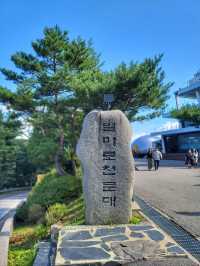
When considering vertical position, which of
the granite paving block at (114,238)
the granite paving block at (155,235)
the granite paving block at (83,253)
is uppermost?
the granite paving block at (155,235)

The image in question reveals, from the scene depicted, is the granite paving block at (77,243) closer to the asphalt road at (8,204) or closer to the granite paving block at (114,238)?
the granite paving block at (114,238)

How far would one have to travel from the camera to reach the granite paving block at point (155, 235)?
5457 millimetres

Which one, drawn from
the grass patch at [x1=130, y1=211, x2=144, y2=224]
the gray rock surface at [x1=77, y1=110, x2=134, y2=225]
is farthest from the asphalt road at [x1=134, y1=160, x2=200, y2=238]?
the gray rock surface at [x1=77, y1=110, x2=134, y2=225]

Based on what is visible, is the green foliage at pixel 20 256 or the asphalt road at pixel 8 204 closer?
the green foliage at pixel 20 256

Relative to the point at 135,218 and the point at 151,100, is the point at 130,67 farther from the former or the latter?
the point at 135,218

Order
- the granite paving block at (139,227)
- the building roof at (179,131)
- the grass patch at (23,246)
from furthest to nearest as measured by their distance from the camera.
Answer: the building roof at (179,131)
the grass patch at (23,246)
the granite paving block at (139,227)

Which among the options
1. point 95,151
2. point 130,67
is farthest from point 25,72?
point 95,151

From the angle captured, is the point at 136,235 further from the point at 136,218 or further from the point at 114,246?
the point at 136,218

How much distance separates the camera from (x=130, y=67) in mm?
14195

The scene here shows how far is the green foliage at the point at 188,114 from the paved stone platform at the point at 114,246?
73.4 ft

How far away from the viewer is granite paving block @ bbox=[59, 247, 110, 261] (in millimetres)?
4645

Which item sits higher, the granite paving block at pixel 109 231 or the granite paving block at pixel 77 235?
the granite paving block at pixel 109 231

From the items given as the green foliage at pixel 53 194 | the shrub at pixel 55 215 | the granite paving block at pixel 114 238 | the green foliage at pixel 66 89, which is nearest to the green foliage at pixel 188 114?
the green foliage at pixel 66 89

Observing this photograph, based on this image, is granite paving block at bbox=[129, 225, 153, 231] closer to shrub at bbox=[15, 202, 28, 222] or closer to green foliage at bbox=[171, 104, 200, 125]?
shrub at bbox=[15, 202, 28, 222]
